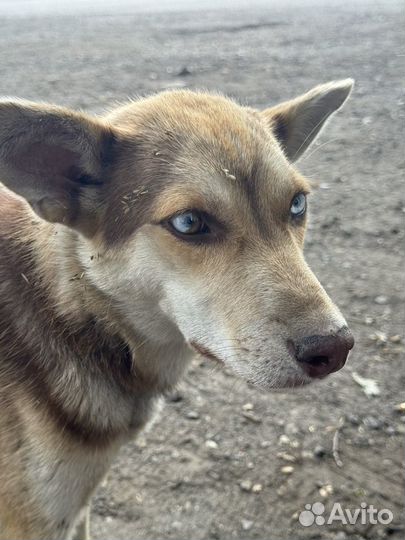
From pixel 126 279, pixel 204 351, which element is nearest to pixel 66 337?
pixel 126 279

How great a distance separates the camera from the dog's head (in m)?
2.18

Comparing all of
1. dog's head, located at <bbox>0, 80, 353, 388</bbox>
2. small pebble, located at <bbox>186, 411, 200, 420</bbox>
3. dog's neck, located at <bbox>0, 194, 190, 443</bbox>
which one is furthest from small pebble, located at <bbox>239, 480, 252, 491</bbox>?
dog's head, located at <bbox>0, 80, 353, 388</bbox>

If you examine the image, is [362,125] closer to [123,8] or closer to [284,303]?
[284,303]

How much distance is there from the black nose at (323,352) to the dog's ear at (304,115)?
1256mm

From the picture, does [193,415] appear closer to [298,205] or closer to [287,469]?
[287,469]

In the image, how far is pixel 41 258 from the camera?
2.61 m

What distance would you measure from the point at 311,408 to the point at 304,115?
177 cm

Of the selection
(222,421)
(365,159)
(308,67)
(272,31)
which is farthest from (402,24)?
(222,421)

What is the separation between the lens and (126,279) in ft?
7.98

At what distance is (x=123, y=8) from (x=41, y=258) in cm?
2283

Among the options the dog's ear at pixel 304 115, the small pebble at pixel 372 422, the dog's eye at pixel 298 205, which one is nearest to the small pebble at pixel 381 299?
the small pebble at pixel 372 422

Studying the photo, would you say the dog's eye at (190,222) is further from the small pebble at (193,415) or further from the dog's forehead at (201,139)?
the small pebble at (193,415)

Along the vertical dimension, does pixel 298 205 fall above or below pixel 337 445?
above

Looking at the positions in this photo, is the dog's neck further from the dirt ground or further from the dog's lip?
the dirt ground
